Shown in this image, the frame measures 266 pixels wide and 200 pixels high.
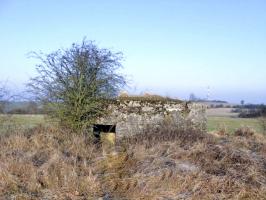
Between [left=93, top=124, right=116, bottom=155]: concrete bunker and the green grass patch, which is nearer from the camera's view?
[left=93, top=124, right=116, bottom=155]: concrete bunker

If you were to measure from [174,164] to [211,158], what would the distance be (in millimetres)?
1045

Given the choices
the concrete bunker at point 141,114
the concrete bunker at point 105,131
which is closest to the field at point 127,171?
the concrete bunker at point 105,131

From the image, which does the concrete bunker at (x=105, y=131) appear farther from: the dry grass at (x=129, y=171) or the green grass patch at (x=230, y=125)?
the green grass patch at (x=230, y=125)

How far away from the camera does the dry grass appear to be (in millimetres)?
7355

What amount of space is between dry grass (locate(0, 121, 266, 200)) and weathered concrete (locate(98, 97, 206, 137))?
12.3 ft

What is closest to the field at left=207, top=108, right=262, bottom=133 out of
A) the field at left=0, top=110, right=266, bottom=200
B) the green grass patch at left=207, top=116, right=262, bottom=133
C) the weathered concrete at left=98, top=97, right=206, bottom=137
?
the green grass patch at left=207, top=116, right=262, bottom=133

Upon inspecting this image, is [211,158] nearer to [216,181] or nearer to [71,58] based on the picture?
[216,181]

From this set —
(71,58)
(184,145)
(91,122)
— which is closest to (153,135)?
(184,145)

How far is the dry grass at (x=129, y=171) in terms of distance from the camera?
24.1 ft

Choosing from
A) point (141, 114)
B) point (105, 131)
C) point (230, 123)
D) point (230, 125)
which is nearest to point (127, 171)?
point (105, 131)

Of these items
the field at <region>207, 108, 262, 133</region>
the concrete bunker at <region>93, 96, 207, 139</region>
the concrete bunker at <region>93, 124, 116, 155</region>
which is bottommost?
the field at <region>207, 108, 262, 133</region>

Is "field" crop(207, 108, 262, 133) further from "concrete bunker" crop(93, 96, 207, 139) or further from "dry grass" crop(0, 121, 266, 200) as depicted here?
"dry grass" crop(0, 121, 266, 200)

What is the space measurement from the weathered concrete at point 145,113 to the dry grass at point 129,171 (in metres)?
3.75

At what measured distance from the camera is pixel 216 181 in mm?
7699
